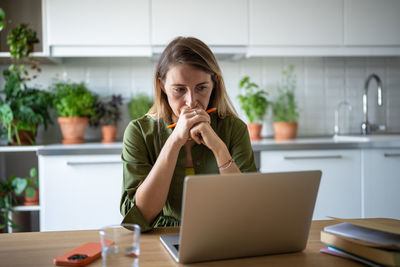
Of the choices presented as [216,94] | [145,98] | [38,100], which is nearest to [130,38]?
[145,98]

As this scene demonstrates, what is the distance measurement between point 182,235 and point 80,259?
0.79 feet

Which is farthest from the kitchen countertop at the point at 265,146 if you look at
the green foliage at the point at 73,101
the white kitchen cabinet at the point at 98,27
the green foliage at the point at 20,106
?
the white kitchen cabinet at the point at 98,27

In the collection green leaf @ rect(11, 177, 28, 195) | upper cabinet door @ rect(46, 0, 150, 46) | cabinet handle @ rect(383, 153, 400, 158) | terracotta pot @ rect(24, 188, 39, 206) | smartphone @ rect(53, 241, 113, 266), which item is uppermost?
upper cabinet door @ rect(46, 0, 150, 46)

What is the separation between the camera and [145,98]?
2893 millimetres

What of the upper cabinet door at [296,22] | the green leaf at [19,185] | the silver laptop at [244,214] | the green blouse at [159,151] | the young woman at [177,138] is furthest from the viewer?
the upper cabinet door at [296,22]

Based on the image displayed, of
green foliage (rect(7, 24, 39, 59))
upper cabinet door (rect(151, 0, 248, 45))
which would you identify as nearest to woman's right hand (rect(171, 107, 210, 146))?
upper cabinet door (rect(151, 0, 248, 45))

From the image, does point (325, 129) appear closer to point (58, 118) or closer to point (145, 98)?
point (145, 98)

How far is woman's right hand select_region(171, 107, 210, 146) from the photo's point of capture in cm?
132

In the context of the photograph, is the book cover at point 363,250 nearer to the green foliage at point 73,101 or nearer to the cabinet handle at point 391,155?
the cabinet handle at point 391,155

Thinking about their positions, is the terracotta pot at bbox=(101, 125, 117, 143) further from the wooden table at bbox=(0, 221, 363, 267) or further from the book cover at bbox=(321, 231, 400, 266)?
the book cover at bbox=(321, 231, 400, 266)

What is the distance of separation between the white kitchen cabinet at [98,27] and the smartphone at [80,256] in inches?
77.8

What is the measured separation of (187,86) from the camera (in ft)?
4.60

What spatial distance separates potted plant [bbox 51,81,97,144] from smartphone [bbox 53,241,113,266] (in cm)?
189

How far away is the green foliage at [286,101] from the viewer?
9.96 feet
